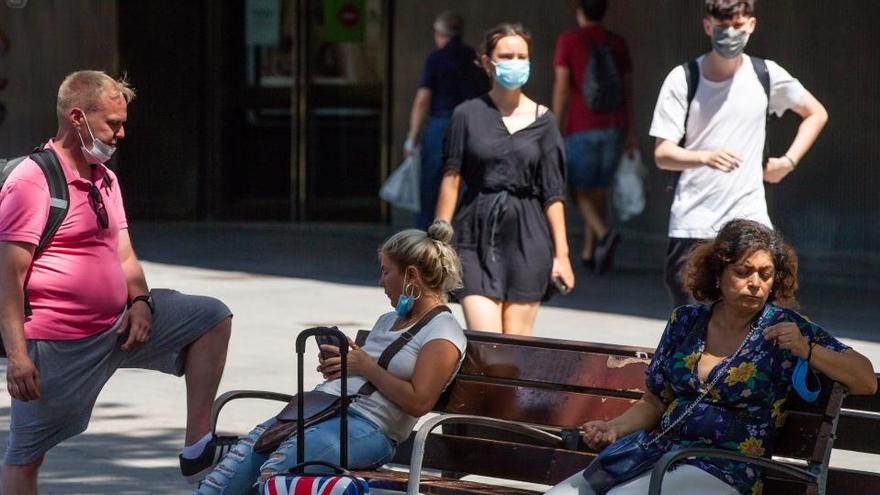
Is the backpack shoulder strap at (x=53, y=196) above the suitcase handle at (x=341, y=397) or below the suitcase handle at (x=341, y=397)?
above

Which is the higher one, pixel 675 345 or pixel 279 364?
pixel 675 345

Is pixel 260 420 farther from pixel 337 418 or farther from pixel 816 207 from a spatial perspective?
pixel 816 207

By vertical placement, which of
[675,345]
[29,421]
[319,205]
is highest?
[675,345]

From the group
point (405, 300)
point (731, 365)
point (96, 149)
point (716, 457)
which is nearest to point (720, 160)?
point (405, 300)

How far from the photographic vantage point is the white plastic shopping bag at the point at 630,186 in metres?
13.5

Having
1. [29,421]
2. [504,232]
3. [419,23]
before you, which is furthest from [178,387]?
[419,23]

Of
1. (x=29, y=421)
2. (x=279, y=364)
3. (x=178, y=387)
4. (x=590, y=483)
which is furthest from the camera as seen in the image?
(x=279, y=364)

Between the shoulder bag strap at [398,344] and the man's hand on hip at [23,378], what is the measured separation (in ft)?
3.34

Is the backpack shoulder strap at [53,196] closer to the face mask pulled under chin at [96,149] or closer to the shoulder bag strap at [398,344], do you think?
the face mask pulled under chin at [96,149]

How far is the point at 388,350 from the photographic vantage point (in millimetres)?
5855

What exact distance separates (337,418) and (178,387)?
336 centimetres

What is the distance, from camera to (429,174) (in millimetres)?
12727

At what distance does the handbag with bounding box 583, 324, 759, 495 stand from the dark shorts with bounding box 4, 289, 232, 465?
1544 millimetres

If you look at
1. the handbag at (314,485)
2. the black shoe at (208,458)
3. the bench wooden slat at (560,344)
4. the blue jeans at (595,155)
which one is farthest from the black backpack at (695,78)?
the blue jeans at (595,155)
